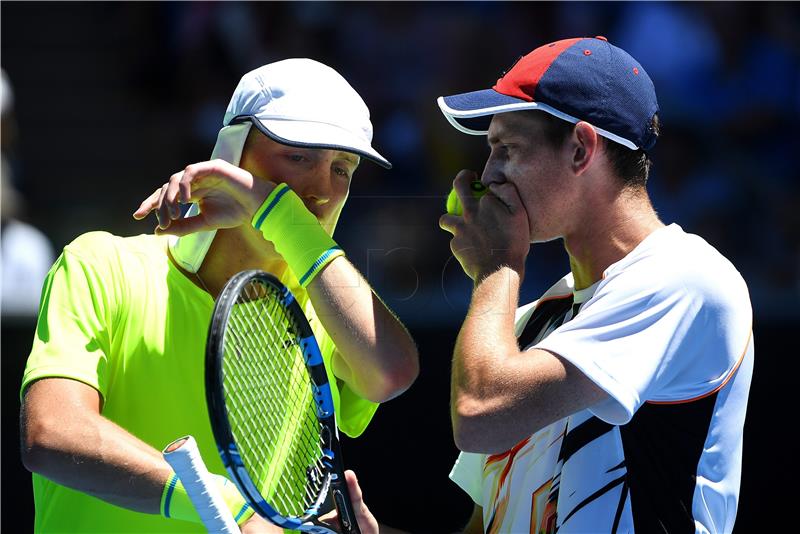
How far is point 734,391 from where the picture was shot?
229 centimetres

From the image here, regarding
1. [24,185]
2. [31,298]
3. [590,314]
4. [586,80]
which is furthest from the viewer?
[24,185]

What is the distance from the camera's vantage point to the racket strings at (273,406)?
2.28m

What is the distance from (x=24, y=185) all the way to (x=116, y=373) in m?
5.52

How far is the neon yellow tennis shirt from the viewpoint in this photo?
7.73 feet

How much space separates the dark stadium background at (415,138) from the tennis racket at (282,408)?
4.16 feet

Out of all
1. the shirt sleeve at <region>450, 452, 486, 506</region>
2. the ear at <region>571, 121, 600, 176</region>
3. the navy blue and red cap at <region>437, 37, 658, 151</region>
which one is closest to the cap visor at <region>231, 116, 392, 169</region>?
the navy blue and red cap at <region>437, 37, 658, 151</region>

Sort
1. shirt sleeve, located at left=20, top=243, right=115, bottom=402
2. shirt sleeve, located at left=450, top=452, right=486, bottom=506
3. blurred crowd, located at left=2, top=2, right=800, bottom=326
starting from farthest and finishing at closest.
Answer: blurred crowd, located at left=2, top=2, right=800, bottom=326 < shirt sleeve, located at left=450, top=452, right=486, bottom=506 < shirt sleeve, located at left=20, top=243, right=115, bottom=402

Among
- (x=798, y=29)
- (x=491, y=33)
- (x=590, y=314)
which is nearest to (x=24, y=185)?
(x=491, y=33)

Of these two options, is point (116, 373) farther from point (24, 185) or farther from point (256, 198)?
point (24, 185)

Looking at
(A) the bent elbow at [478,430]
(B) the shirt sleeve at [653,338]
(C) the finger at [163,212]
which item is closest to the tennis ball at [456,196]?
(B) the shirt sleeve at [653,338]

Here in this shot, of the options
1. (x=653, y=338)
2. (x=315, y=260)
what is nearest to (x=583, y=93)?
(x=653, y=338)

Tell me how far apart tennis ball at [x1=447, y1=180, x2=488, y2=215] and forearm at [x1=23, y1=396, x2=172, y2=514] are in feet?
2.79

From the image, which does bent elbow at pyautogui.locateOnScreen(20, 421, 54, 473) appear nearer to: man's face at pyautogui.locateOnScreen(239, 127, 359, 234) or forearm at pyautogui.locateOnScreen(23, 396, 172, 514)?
forearm at pyautogui.locateOnScreen(23, 396, 172, 514)

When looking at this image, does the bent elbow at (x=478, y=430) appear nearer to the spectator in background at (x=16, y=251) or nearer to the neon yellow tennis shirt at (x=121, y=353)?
the neon yellow tennis shirt at (x=121, y=353)
